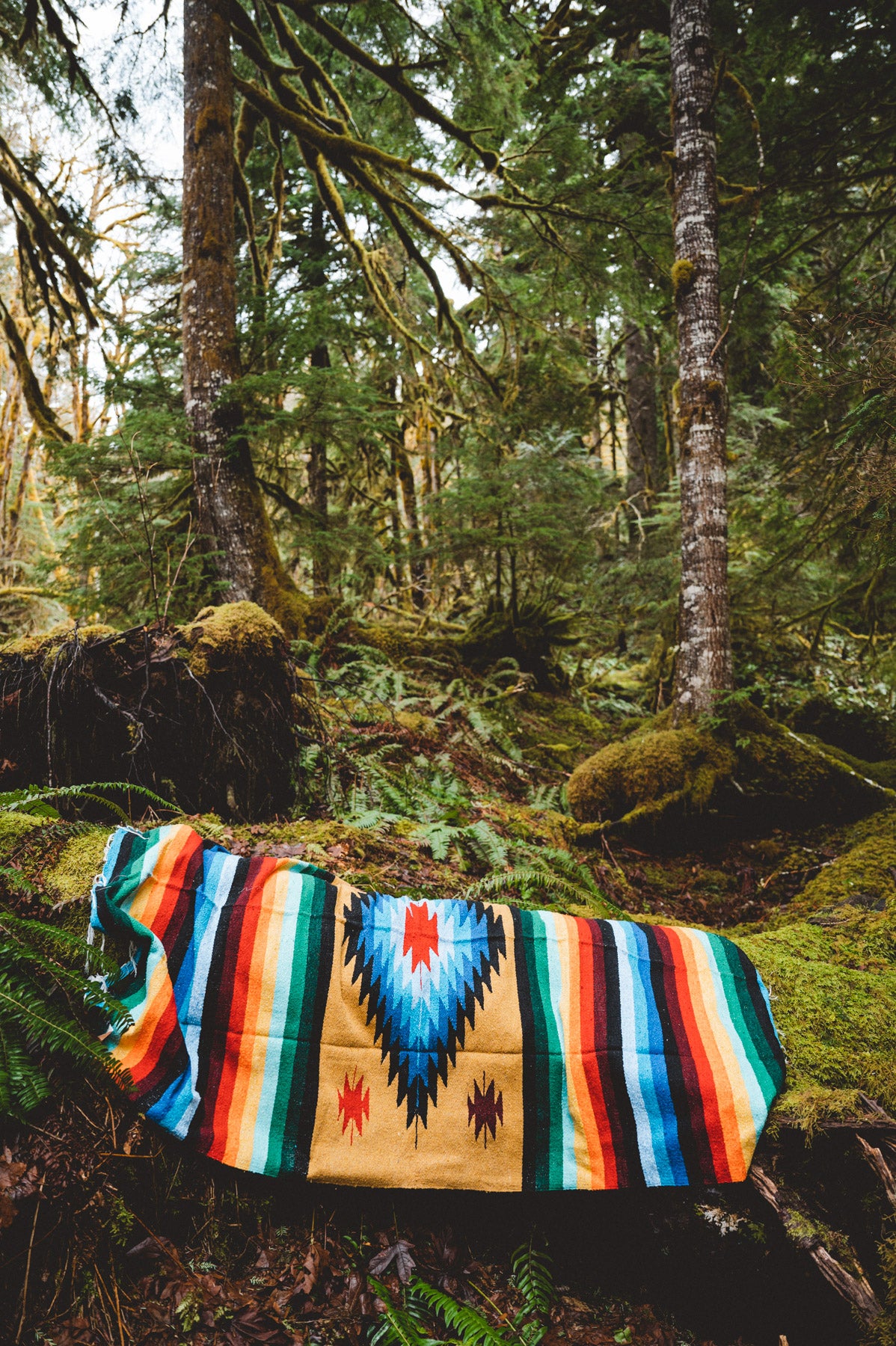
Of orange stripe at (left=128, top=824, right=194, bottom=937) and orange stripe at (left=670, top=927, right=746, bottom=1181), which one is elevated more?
orange stripe at (left=128, top=824, right=194, bottom=937)

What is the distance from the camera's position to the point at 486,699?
641 centimetres

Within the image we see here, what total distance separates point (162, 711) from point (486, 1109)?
2.22 meters

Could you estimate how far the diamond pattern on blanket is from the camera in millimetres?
1688

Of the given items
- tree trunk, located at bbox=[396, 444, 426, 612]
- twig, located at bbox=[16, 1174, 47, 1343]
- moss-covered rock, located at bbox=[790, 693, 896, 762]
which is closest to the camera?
twig, located at bbox=[16, 1174, 47, 1343]

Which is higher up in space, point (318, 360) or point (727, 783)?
point (318, 360)

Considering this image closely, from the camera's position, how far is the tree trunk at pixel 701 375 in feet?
16.6

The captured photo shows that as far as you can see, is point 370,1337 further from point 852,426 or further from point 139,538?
point 139,538

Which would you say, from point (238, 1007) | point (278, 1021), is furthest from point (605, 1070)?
point (238, 1007)

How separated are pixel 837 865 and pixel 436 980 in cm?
303

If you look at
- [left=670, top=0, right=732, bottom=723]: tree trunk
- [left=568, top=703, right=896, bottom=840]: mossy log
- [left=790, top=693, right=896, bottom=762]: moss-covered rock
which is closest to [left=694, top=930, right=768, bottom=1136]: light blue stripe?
[left=568, top=703, right=896, bottom=840]: mossy log

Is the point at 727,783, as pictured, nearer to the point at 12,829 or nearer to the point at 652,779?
the point at 652,779

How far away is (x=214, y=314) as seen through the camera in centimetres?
545

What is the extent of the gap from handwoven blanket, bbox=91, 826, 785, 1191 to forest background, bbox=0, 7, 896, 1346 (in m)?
0.14

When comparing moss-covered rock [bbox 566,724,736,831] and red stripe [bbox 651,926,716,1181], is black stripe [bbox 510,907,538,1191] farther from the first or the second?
moss-covered rock [bbox 566,724,736,831]
